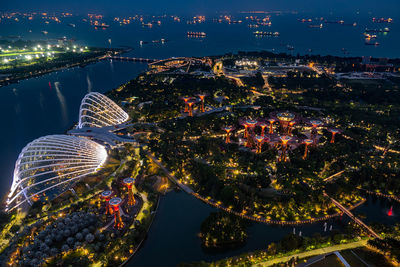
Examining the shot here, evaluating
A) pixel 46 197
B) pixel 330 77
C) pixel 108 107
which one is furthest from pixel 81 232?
pixel 330 77

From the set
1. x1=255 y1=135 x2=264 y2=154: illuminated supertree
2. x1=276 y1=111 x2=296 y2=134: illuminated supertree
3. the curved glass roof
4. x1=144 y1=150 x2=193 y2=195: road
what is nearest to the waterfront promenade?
x1=144 y1=150 x2=193 y2=195: road

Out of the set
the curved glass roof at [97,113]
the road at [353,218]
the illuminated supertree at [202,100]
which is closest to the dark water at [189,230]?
→ the road at [353,218]

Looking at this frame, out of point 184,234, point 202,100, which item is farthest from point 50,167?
point 202,100

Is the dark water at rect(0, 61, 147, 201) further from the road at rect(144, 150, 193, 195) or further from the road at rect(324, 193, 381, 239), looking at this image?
the road at rect(324, 193, 381, 239)

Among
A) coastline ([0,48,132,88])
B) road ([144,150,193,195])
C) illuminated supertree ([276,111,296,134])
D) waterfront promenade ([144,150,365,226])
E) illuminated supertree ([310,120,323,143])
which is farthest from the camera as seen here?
coastline ([0,48,132,88])

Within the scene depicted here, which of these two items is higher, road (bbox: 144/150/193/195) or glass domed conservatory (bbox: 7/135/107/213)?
glass domed conservatory (bbox: 7/135/107/213)

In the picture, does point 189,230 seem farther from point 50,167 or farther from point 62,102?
point 62,102
